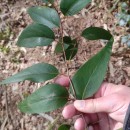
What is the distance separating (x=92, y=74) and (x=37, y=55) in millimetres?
973

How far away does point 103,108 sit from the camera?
113cm

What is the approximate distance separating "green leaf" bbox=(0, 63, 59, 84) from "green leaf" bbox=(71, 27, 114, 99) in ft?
0.27

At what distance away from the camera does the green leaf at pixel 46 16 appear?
3.48ft

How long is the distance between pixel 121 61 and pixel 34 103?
0.99 m

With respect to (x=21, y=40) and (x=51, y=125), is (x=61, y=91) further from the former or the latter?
(x=51, y=125)

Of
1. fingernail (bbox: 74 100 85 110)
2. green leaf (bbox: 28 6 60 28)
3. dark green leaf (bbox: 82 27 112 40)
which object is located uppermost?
green leaf (bbox: 28 6 60 28)

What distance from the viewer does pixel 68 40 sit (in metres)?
1.13

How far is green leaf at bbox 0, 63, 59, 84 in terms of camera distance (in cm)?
98

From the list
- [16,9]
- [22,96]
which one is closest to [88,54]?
[22,96]

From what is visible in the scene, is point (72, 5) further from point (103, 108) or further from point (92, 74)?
point (103, 108)

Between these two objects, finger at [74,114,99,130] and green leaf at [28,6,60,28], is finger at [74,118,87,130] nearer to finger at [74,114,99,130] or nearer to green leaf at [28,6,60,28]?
finger at [74,114,99,130]

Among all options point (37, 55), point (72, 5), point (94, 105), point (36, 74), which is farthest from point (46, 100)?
point (37, 55)

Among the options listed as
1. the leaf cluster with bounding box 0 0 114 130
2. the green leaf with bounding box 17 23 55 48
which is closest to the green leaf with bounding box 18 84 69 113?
the leaf cluster with bounding box 0 0 114 130

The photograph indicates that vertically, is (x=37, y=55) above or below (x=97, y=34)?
below
